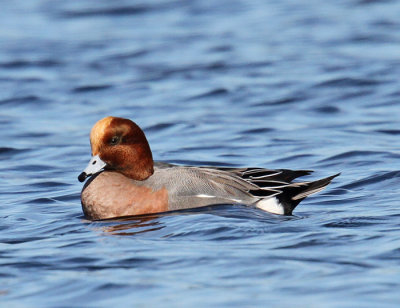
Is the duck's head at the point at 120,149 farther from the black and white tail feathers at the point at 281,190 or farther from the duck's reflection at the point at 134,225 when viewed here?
the black and white tail feathers at the point at 281,190

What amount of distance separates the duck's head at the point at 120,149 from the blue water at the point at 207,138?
0.51m

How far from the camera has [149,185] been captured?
8133 millimetres

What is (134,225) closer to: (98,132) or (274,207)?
(98,132)

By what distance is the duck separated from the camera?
806 cm

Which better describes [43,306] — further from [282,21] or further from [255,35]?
[282,21]

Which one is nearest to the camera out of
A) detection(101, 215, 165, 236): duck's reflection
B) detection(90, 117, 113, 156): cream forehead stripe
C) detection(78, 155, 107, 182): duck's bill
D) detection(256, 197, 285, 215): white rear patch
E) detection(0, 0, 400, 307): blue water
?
detection(0, 0, 400, 307): blue water

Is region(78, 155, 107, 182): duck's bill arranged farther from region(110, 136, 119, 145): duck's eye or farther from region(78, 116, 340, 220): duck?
region(110, 136, 119, 145): duck's eye

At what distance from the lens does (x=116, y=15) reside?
20.9 metres

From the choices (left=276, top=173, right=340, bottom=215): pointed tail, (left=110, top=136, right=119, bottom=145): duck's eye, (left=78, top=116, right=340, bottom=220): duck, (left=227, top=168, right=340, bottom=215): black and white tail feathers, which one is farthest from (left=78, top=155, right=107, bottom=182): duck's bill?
(left=276, top=173, right=340, bottom=215): pointed tail

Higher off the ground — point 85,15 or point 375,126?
point 85,15

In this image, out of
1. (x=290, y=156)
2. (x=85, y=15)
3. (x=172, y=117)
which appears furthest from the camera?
(x=85, y=15)

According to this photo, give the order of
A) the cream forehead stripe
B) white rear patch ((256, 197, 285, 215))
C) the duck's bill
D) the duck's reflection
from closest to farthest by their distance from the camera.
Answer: the duck's reflection → the duck's bill → the cream forehead stripe → white rear patch ((256, 197, 285, 215))

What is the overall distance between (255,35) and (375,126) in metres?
6.11

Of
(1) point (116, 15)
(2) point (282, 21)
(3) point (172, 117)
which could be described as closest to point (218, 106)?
(3) point (172, 117)
